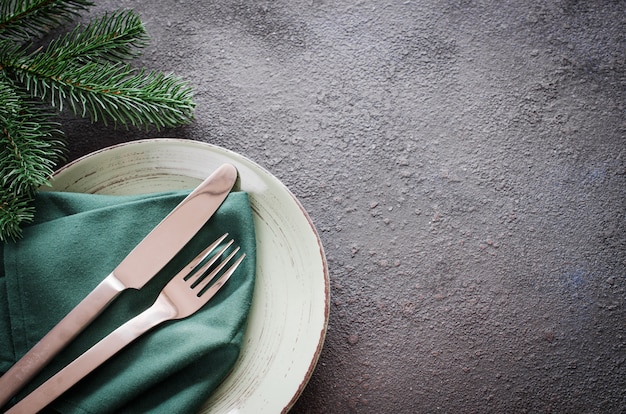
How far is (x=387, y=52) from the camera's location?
833 millimetres

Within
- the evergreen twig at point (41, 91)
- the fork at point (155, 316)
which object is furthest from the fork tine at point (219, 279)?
the evergreen twig at point (41, 91)

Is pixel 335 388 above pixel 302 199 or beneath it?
beneath

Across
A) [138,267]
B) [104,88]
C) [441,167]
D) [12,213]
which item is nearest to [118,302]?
[138,267]

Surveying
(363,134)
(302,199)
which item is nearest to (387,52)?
(363,134)

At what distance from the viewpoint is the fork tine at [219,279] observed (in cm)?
60

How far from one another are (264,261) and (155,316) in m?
0.14

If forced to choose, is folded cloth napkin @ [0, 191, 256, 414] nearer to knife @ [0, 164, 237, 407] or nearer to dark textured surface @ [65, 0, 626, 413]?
knife @ [0, 164, 237, 407]

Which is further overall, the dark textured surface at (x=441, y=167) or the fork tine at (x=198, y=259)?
the dark textured surface at (x=441, y=167)

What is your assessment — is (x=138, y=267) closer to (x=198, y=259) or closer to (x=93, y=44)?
(x=198, y=259)

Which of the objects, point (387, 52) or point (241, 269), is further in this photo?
point (387, 52)

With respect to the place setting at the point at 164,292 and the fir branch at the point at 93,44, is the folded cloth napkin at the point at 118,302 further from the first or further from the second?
the fir branch at the point at 93,44

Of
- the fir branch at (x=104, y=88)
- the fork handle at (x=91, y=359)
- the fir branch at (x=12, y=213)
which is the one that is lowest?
the fork handle at (x=91, y=359)

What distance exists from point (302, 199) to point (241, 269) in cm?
21

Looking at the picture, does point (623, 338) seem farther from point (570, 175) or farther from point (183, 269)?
point (183, 269)
